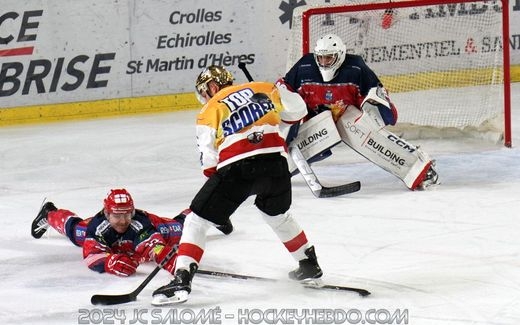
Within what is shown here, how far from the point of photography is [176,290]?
14.2 ft

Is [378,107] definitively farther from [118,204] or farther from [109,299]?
[109,299]

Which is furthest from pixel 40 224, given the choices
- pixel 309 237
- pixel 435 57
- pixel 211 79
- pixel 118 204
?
pixel 435 57

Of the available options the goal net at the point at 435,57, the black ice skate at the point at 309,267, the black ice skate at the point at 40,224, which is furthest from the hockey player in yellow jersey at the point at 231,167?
the goal net at the point at 435,57

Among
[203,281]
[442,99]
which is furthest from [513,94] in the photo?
[203,281]

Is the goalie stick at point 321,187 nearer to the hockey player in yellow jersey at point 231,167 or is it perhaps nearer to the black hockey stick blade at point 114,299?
the hockey player in yellow jersey at point 231,167

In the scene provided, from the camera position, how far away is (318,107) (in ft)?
21.7

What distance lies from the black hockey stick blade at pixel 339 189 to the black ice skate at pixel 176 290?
2116 millimetres

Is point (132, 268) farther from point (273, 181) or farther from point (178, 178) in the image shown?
point (178, 178)

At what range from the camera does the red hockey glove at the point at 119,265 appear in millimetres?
4844

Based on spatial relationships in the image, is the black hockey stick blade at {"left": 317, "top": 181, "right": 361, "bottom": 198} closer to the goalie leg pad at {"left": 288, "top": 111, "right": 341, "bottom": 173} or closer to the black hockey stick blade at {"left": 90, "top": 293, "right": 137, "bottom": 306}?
the goalie leg pad at {"left": 288, "top": 111, "right": 341, "bottom": 173}

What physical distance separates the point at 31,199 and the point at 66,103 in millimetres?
2792

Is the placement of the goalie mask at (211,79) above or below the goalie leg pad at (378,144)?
above

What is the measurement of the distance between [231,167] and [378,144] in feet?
7.54

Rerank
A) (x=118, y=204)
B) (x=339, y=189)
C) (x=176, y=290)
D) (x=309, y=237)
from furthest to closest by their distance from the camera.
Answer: (x=339, y=189) < (x=309, y=237) < (x=118, y=204) < (x=176, y=290)
